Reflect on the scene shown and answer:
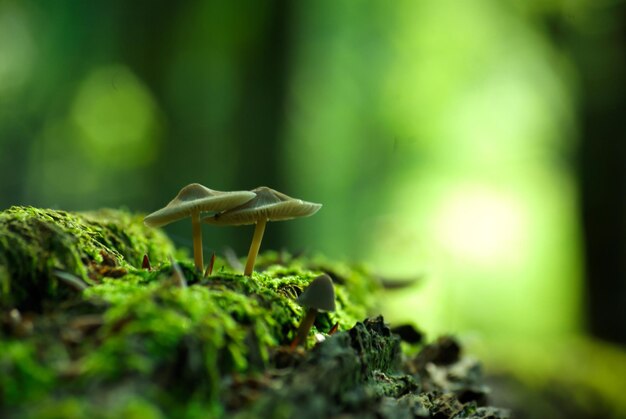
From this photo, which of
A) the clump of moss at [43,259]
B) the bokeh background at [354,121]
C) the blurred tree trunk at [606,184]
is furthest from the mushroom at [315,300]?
the bokeh background at [354,121]

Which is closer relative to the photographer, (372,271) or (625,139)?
(372,271)

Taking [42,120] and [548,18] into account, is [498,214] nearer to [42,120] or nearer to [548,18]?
[548,18]

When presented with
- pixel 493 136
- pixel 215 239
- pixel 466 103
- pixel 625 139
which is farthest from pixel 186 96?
pixel 625 139

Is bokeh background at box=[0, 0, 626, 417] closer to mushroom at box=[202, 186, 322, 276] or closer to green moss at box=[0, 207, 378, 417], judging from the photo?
mushroom at box=[202, 186, 322, 276]

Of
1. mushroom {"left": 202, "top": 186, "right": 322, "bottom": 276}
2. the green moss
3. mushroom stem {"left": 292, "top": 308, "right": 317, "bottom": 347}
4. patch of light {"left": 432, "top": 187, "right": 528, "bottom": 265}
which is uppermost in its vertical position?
mushroom {"left": 202, "top": 186, "right": 322, "bottom": 276}

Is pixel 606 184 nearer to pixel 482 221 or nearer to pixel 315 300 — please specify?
pixel 315 300

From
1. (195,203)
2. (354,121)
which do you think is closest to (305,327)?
(195,203)

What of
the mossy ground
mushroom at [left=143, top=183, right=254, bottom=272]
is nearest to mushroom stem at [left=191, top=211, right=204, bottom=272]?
mushroom at [left=143, top=183, right=254, bottom=272]
